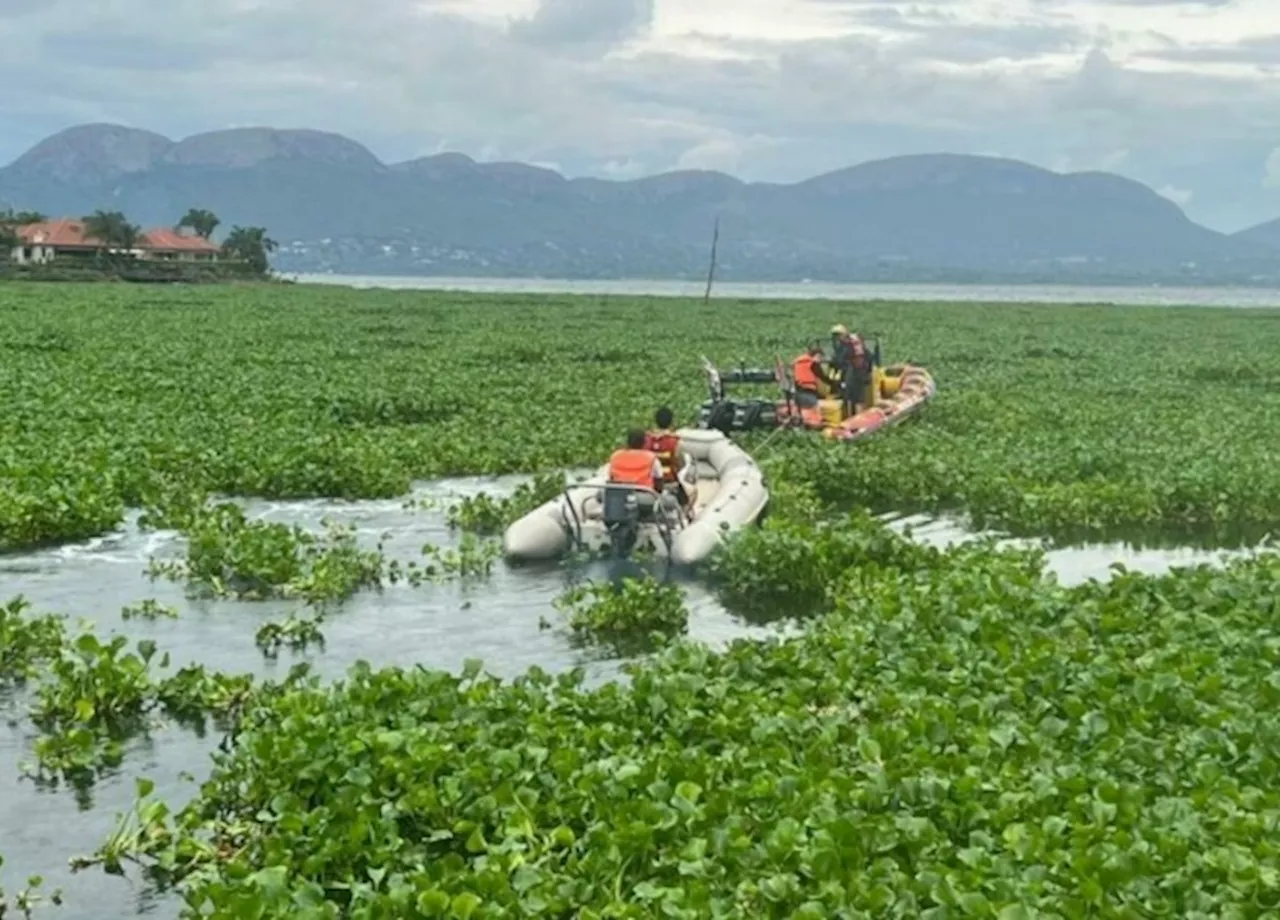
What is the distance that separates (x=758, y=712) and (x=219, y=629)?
5.17m

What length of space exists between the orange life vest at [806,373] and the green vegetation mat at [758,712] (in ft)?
7.79

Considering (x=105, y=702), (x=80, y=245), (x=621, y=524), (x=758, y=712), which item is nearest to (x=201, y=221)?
(x=80, y=245)

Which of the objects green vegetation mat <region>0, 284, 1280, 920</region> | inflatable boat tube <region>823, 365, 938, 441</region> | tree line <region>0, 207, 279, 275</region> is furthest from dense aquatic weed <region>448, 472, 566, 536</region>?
tree line <region>0, 207, 279, 275</region>

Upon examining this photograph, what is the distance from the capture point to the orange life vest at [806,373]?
23.4 meters

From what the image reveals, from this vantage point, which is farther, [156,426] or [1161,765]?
[156,426]

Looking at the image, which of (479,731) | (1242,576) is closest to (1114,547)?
(1242,576)

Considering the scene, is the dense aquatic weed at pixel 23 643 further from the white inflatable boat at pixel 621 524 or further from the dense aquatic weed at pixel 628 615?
the white inflatable boat at pixel 621 524

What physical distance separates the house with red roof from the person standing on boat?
224ft

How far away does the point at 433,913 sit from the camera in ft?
19.8

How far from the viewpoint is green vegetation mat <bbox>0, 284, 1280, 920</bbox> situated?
638 centimetres

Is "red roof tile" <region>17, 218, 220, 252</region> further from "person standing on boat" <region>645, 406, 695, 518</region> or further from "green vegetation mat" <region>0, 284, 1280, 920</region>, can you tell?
"person standing on boat" <region>645, 406, 695, 518</region>

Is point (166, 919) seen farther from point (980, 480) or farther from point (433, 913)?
point (980, 480)

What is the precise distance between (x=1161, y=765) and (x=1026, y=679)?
1454mm

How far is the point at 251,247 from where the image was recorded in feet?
310
